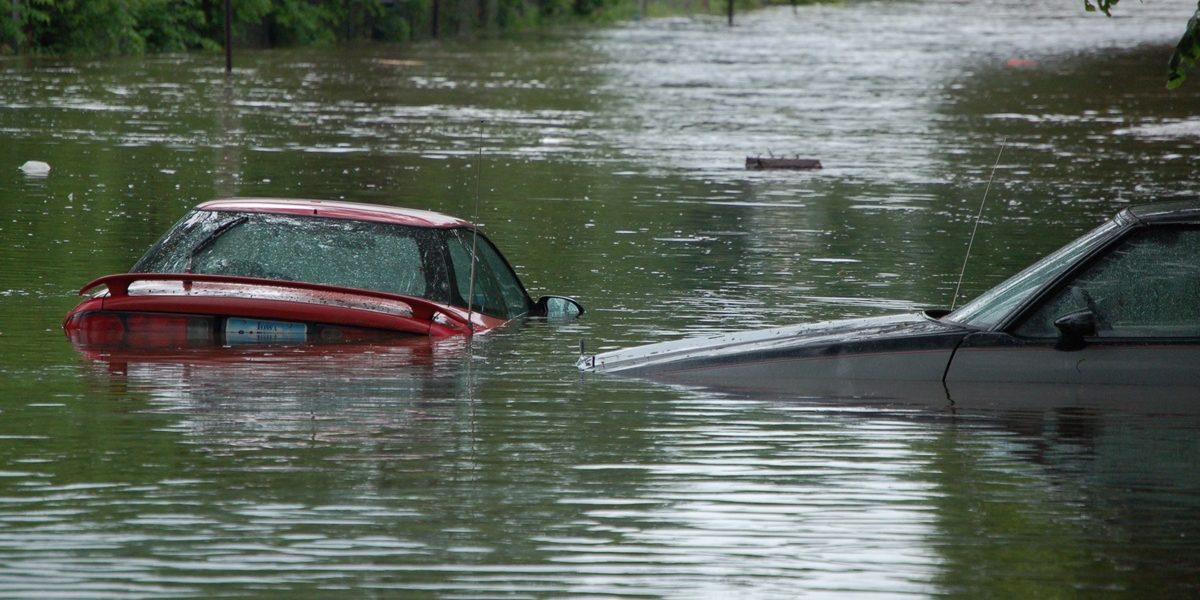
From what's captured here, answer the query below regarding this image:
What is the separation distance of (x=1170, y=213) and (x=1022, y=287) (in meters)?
0.72

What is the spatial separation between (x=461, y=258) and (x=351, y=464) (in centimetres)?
384

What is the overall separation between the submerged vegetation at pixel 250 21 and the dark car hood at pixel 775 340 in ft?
146

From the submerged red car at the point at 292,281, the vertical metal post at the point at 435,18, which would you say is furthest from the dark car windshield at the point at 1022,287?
the vertical metal post at the point at 435,18

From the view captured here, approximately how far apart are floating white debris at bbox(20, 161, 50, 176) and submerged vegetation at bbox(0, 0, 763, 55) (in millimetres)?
28374

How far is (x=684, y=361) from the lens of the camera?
9625 millimetres

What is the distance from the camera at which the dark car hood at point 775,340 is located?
29.4 feet

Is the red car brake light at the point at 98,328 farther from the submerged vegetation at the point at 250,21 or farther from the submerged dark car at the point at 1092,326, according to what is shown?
the submerged vegetation at the point at 250,21

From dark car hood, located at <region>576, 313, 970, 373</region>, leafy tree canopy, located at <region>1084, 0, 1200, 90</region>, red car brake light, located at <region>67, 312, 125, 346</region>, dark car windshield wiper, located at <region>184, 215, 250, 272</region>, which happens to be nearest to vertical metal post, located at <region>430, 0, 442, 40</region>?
dark car windshield wiper, located at <region>184, 215, 250, 272</region>

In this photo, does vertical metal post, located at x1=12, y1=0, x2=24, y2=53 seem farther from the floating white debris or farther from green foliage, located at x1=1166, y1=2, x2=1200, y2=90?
green foliage, located at x1=1166, y1=2, x2=1200, y2=90

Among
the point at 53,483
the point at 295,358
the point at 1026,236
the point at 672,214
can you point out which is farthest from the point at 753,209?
the point at 53,483

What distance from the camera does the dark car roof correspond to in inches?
337

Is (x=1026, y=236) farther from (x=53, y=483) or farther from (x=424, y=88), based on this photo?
(x=424, y=88)

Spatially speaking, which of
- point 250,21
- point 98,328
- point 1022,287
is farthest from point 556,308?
point 250,21

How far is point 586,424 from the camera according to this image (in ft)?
28.7
